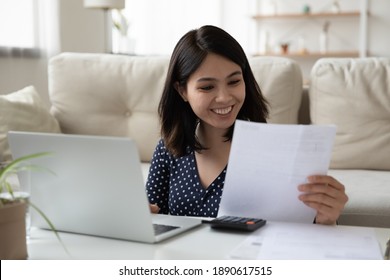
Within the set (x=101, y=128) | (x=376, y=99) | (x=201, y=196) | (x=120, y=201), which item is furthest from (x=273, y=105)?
(x=120, y=201)

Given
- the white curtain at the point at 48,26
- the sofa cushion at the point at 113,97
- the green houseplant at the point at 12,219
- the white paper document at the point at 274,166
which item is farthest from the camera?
the white curtain at the point at 48,26

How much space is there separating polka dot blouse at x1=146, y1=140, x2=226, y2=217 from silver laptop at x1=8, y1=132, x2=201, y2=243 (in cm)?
35

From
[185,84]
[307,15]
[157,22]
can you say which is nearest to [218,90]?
[185,84]

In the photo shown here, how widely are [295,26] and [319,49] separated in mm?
359

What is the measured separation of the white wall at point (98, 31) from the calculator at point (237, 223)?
2.51m

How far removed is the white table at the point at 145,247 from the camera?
2.85 ft

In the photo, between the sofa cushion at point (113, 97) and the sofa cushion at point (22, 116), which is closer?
the sofa cushion at point (22, 116)

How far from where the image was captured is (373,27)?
18.4 ft

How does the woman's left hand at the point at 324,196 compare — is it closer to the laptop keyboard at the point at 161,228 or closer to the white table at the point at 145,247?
the white table at the point at 145,247

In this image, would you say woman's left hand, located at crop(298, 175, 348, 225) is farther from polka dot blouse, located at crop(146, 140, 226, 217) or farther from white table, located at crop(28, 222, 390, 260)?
polka dot blouse, located at crop(146, 140, 226, 217)

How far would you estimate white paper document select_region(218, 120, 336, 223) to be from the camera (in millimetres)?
913

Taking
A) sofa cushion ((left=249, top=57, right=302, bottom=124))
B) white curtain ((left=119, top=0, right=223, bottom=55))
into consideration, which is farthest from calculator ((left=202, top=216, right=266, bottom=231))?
white curtain ((left=119, top=0, right=223, bottom=55))

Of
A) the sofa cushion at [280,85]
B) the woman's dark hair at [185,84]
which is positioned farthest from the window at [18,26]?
the woman's dark hair at [185,84]
